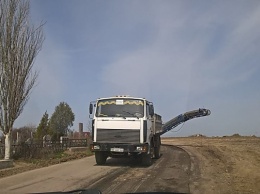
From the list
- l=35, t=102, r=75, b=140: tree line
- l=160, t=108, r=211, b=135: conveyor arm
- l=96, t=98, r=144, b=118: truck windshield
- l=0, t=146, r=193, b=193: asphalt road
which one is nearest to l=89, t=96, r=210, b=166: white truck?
l=96, t=98, r=144, b=118: truck windshield

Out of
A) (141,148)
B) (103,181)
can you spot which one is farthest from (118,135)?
(103,181)

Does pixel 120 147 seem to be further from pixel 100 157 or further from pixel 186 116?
pixel 186 116

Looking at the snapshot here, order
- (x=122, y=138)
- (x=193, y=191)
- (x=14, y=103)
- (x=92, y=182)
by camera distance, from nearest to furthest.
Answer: (x=193, y=191), (x=92, y=182), (x=122, y=138), (x=14, y=103)

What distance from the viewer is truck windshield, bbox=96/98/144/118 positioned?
16.1 m

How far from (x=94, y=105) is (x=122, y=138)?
2.05 metres

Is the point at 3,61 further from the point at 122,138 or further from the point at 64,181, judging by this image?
the point at 64,181

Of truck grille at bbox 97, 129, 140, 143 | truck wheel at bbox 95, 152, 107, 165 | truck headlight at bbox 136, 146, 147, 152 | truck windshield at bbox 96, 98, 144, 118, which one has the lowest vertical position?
truck wheel at bbox 95, 152, 107, 165

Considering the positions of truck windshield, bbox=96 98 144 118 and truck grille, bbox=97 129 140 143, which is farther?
truck windshield, bbox=96 98 144 118

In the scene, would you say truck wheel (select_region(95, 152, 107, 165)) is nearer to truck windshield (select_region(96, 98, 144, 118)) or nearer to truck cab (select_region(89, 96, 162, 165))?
truck cab (select_region(89, 96, 162, 165))

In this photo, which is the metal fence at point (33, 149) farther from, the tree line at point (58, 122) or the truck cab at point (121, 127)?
the tree line at point (58, 122)

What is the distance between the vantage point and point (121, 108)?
16234 millimetres

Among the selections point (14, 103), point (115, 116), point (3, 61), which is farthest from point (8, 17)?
point (115, 116)

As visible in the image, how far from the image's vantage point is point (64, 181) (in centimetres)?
1141

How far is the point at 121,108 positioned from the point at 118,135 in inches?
48.2
